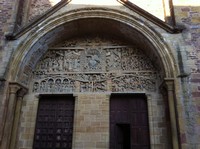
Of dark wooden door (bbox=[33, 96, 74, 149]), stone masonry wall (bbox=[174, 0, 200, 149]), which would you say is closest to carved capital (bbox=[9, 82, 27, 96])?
dark wooden door (bbox=[33, 96, 74, 149])

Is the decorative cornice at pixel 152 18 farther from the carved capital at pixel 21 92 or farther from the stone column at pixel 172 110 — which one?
the carved capital at pixel 21 92

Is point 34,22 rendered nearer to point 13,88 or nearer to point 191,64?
point 13,88

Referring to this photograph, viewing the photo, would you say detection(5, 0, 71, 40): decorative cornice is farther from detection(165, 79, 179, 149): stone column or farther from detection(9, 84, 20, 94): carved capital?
detection(165, 79, 179, 149): stone column

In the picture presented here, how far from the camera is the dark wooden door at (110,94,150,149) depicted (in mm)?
6195

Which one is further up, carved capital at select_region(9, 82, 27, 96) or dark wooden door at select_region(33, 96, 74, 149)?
carved capital at select_region(9, 82, 27, 96)

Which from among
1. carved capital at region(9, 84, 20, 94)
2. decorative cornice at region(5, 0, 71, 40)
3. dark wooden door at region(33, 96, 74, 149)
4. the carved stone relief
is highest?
decorative cornice at region(5, 0, 71, 40)

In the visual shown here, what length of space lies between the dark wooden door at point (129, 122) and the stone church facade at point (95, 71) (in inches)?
1.0

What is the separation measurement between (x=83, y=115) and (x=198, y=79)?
2952 mm

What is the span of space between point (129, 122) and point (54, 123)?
1972 millimetres

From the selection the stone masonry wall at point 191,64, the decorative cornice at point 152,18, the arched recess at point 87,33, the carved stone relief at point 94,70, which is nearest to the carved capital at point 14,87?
the arched recess at point 87,33

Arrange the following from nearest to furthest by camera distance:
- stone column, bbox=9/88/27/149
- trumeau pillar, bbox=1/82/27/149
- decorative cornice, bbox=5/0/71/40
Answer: trumeau pillar, bbox=1/82/27/149
stone column, bbox=9/88/27/149
decorative cornice, bbox=5/0/71/40

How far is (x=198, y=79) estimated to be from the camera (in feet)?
18.4

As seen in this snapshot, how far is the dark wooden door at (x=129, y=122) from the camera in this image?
6195 mm

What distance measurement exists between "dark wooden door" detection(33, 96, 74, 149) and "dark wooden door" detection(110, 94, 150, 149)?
1136 millimetres
